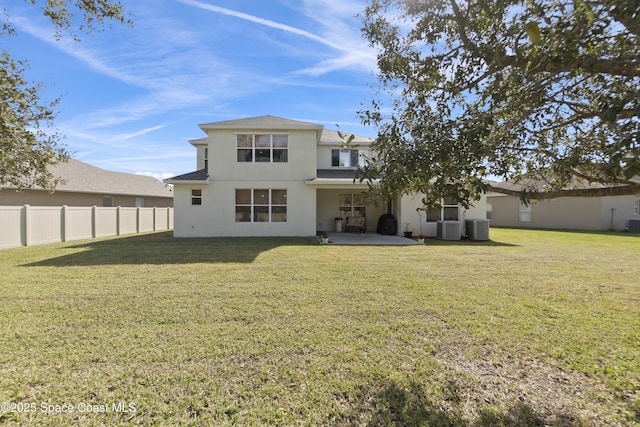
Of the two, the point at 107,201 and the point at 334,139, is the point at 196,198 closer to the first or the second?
the point at 334,139

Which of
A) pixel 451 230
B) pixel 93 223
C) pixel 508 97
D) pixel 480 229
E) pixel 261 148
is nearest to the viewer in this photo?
pixel 508 97

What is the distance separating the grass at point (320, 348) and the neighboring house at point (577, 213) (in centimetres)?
1769

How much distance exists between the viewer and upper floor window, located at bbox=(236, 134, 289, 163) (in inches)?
620

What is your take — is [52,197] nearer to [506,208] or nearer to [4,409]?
[4,409]

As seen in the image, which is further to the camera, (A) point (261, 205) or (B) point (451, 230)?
(A) point (261, 205)

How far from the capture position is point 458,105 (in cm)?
443

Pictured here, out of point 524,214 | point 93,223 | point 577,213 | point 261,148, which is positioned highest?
point 261,148

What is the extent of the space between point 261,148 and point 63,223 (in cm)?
1017

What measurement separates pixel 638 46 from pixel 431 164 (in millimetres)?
2079

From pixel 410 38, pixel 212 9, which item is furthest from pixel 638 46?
pixel 212 9

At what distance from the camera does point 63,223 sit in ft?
48.4

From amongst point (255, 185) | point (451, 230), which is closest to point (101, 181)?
point (255, 185)

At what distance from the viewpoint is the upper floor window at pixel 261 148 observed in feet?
51.7

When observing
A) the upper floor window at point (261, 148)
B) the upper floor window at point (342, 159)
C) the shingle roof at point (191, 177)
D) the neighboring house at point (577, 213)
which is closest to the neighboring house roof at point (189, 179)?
the shingle roof at point (191, 177)
